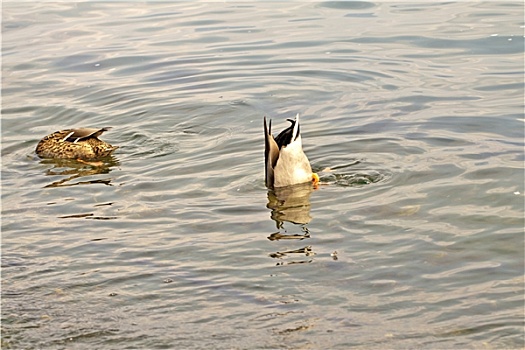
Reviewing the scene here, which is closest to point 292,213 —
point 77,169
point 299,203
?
point 299,203

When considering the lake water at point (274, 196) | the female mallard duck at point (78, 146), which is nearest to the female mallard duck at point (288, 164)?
the lake water at point (274, 196)

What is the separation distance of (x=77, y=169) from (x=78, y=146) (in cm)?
42

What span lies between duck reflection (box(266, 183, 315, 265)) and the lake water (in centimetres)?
3

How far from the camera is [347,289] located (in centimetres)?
Answer: 684

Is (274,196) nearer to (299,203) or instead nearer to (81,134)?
(299,203)

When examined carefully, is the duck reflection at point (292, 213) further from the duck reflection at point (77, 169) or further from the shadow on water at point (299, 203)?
the duck reflection at point (77, 169)

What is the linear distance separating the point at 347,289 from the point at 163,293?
1424 mm

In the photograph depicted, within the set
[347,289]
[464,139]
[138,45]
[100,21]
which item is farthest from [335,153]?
[100,21]

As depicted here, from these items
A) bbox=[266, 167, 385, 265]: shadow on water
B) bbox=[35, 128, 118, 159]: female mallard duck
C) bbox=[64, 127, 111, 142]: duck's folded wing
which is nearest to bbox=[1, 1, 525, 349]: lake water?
bbox=[266, 167, 385, 265]: shadow on water

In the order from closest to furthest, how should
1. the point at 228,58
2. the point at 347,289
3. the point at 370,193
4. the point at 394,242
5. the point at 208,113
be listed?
the point at 347,289
the point at 394,242
the point at 370,193
the point at 208,113
the point at 228,58

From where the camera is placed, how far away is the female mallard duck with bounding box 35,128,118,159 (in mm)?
11609

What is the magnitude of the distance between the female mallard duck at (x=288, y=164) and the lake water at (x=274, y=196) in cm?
24

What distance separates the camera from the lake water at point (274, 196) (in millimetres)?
6355

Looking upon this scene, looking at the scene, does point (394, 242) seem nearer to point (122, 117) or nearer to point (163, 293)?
point (163, 293)
